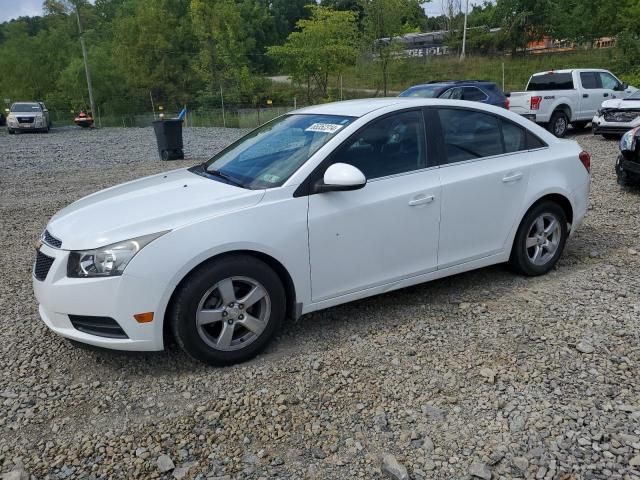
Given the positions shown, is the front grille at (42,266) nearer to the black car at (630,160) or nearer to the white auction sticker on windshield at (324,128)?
the white auction sticker on windshield at (324,128)

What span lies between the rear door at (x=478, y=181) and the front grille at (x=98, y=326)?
2.28 m

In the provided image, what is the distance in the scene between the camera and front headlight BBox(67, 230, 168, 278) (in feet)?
9.96

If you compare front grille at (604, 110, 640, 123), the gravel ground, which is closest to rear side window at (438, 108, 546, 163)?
the gravel ground

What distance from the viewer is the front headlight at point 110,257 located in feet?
9.96

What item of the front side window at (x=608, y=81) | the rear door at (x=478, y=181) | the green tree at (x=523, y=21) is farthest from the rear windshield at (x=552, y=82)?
the green tree at (x=523, y=21)

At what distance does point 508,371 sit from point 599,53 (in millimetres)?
42233

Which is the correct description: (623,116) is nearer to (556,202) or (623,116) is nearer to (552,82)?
(552,82)

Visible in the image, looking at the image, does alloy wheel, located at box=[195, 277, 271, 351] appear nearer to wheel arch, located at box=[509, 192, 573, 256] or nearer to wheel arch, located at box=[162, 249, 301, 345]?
wheel arch, located at box=[162, 249, 301, 345]

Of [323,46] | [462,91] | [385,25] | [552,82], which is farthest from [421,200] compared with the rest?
[323,46]

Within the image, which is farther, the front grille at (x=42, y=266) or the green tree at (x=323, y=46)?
the green tree at (x=323, y=46)

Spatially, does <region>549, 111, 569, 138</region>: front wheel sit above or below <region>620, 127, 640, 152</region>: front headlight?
below

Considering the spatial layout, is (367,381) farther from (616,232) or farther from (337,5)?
(337,5)

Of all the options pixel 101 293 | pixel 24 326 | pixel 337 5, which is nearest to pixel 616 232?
pixel 101 293

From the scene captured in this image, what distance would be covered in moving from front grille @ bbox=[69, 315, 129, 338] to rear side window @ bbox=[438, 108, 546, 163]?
256 cm
